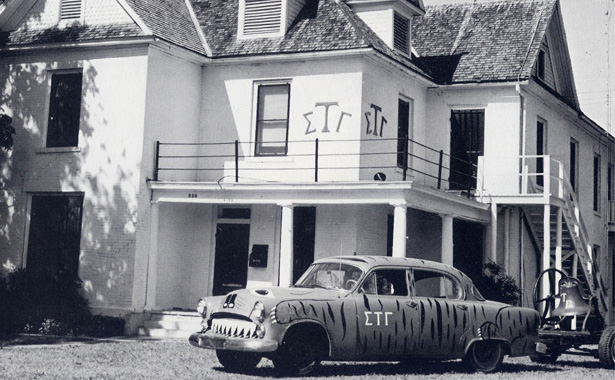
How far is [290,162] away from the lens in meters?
20.8

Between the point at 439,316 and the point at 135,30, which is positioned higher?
the point at 135,30

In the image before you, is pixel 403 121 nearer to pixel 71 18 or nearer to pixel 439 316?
pixel 71 18

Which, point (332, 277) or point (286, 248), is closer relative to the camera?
point (332, 277)

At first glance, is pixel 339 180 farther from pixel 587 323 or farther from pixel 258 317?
pixel 258 317

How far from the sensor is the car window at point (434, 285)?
1344cm

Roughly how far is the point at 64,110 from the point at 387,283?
36.3 ft

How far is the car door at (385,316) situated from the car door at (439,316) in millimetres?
173

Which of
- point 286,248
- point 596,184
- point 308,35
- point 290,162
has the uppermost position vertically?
point 308,35

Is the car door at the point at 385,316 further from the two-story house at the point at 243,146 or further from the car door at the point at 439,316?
the two-story house at the point at 243,146

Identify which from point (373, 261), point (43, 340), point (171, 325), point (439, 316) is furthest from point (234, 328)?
point (171, 325)

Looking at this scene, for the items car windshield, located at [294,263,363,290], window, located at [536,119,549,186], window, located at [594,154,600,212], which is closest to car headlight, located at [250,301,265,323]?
car windshield, located at [294,263,363,290]

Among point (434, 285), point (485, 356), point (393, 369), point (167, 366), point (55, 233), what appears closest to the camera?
point (167, 366)

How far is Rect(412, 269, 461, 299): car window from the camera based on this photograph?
13.4m

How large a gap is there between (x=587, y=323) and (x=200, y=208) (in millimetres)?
9750
